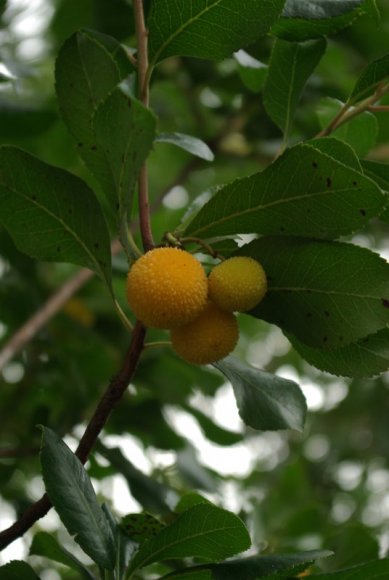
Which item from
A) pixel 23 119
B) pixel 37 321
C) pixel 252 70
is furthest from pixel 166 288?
pixel 23 119

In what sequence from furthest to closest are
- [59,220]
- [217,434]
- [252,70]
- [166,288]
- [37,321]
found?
[217,434] → [37,321] → [252,70] → [59,220] → [166,288]

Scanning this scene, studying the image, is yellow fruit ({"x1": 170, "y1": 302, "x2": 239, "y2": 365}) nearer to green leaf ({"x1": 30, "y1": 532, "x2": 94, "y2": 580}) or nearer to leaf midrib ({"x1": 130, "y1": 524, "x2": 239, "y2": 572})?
leaf midrib ({"x1": 130, "y1": 524, "x2": 239, "y2": 572})

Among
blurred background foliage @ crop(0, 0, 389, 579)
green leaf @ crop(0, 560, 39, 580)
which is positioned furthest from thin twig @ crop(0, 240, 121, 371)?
green leaf @ crop(0, 560, 39, 580)

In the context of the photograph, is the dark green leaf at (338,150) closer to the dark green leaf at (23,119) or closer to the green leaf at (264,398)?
the green leaf at (264,398)

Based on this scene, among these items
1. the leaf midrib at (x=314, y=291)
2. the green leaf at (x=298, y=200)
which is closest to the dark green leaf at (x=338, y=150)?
the green leaf at (x=298, y=200)

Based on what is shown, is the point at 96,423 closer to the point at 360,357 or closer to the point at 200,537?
the point at 200,537

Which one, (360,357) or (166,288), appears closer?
(166,288)
